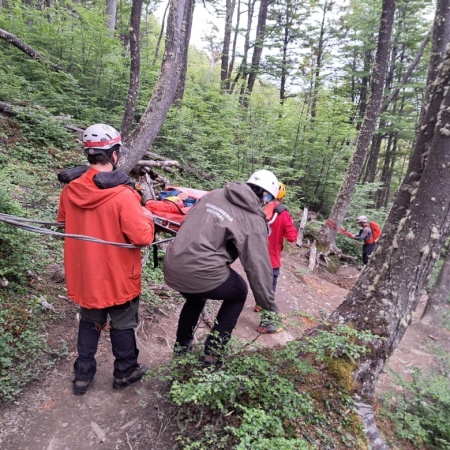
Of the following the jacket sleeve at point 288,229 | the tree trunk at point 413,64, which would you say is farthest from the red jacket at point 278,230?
the tree trunk at point 413,64

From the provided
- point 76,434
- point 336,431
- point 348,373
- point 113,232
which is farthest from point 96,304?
point 348,373

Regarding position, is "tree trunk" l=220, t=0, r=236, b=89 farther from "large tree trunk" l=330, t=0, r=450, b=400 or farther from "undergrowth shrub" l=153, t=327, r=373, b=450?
"undergrowth shrub" l=153, t=327, r=373, b=450

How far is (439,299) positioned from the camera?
8.66m

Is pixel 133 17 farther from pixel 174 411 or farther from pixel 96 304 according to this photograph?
pixel 174 411

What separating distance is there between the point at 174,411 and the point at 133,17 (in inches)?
343

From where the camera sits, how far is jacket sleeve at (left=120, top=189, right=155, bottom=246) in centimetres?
266

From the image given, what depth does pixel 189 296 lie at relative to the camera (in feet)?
9.98

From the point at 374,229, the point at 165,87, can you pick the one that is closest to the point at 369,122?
the point at 374,229

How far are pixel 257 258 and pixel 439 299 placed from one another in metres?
8.12

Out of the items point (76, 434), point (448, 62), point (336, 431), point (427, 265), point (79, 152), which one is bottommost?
point (76, 434)

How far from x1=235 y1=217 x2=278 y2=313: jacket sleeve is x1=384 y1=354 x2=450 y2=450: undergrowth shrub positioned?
7.35ft

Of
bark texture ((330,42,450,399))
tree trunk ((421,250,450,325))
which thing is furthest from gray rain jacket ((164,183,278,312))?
tree trunk ((421,250,450,325))

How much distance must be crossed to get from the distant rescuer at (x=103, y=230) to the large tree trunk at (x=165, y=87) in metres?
4.68

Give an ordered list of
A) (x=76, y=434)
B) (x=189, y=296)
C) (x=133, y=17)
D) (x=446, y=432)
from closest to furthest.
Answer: (x=76, y=434) < (x=189, y=296) < (x=446, y=432) < (x=133, y=17)
